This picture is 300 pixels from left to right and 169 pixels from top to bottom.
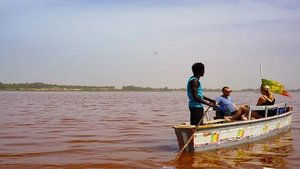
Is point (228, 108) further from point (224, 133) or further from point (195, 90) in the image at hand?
point (195, 90)

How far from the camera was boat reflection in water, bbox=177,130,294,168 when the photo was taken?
8.87m

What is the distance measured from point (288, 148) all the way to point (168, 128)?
236 inches

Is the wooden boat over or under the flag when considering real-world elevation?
under

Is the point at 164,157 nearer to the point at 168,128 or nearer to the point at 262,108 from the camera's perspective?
the point at 262,108

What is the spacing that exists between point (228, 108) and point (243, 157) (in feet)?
7.91

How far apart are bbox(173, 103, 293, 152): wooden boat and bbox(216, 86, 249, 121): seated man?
30 centimetres

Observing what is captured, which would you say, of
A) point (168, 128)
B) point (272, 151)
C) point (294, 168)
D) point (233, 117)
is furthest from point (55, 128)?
point (294, 168)

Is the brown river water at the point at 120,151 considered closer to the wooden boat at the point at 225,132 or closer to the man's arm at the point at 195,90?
the wooden boat at the point at 225,132

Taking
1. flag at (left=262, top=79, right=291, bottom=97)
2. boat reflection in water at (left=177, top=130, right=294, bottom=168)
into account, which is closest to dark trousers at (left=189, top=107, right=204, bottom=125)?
boat reflection in water at (left=177, top=130, right=294, bottom=168)

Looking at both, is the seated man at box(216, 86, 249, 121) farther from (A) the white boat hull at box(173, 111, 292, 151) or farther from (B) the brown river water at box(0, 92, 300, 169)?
(B) the brown river water at box(0, 92, 300, 169)

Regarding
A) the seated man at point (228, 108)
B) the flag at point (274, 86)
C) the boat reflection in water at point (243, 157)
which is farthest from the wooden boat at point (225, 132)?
the flag at point (274, 86)

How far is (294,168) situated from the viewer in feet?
28.7

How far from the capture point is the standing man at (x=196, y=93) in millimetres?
9445

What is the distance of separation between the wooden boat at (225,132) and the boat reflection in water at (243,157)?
174 mm
